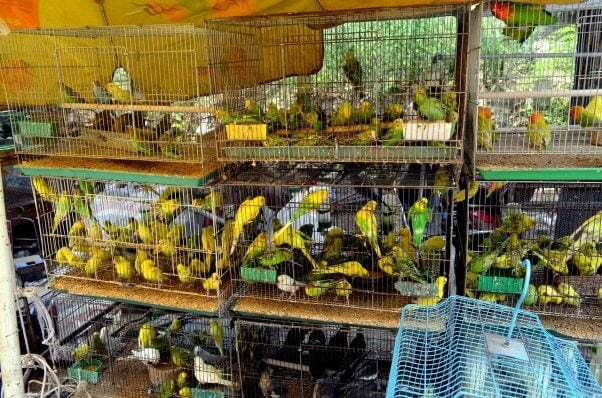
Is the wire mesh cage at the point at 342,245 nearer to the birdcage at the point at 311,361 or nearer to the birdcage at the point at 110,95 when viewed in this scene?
the birdcage at the point at 311,361

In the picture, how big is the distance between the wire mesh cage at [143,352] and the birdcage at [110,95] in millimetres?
1043

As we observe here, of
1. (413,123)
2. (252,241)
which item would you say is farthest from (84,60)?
(413,123)

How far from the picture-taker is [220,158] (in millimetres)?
2594

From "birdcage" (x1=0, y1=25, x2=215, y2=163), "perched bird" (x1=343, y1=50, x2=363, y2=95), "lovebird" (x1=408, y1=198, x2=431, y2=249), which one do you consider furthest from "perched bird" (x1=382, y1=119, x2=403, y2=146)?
"birdcage" (x1=0, y1=25, x2=215, y2=163)

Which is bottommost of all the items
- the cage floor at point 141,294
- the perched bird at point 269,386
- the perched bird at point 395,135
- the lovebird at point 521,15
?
the perched bird at point 269,386

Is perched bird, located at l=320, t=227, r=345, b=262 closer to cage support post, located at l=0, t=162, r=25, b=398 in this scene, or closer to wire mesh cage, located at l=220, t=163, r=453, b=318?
wire mesh cage, located at l=220, t=163, r=453, b=318

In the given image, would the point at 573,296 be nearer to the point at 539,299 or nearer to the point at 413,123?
Answer: the point at 539,299

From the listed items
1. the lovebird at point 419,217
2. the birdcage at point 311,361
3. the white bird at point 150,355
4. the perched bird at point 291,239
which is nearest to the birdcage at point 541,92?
the lovebird at point 419,217

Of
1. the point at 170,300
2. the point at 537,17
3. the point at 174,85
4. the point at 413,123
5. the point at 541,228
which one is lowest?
the point at 170,300

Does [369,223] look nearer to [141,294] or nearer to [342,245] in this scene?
[342,245]

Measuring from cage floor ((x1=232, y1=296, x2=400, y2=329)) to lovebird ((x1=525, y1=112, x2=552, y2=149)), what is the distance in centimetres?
113

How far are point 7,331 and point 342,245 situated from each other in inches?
65.4

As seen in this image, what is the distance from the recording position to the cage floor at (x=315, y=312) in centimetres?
246

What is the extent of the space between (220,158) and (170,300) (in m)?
0.84
